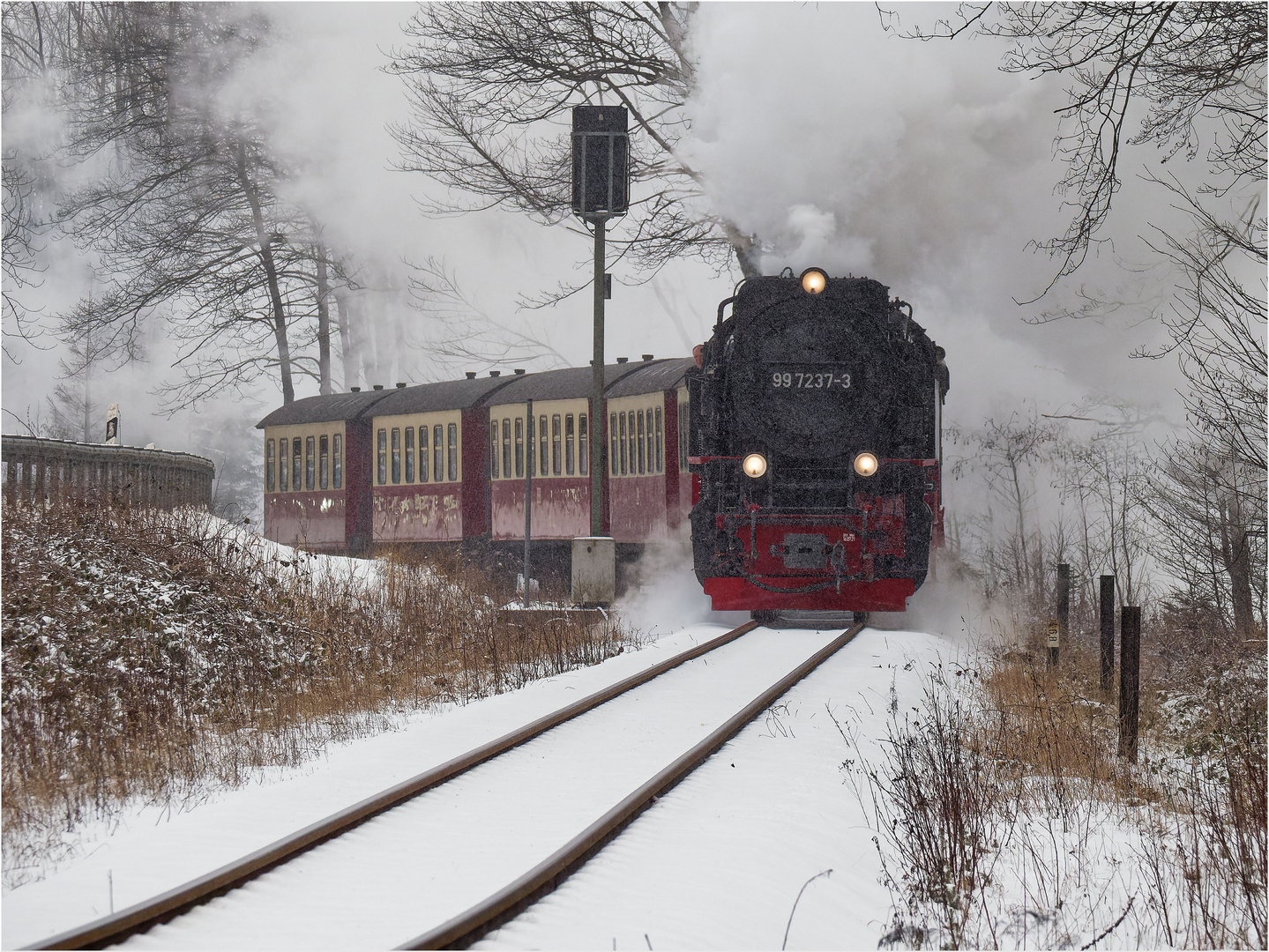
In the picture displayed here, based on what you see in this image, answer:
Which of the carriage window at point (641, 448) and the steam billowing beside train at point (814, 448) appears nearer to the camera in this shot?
the steam billowing beside train at point (814, 448)

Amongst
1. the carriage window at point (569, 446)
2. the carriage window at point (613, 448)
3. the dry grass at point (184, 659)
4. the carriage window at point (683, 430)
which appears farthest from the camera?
the carriage window at point (569, 446)

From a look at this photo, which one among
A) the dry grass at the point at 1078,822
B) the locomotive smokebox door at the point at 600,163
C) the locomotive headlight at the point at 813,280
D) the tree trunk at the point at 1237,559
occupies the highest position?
the locomotive smokebox door at the point at 600,163

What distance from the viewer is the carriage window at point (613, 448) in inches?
647

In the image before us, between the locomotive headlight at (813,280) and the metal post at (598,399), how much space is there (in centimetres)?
336

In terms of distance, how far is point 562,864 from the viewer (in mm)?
3936

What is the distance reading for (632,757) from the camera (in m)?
5.89

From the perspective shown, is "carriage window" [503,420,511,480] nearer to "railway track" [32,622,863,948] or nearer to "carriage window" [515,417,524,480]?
"carriage window" [515,417,524,480]

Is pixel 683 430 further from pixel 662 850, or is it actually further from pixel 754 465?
pixel 662 850

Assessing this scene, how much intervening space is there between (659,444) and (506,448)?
3.50m

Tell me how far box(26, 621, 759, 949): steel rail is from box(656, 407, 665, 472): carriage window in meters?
8.53

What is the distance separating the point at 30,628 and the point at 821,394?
21.2 ft

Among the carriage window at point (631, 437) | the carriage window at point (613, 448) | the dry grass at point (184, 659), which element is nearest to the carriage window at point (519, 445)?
the carriage window at point (613, 448)

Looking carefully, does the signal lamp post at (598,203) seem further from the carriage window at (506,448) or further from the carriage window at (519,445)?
the carriage window at (506,448)

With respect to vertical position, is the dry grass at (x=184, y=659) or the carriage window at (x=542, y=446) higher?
the carriage window at (x=542, y=446)
